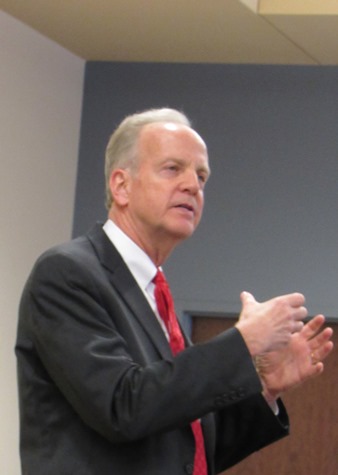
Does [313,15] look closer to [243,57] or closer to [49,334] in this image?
[243,57]

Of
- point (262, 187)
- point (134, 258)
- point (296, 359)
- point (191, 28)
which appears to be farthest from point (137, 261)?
point (262, 187)

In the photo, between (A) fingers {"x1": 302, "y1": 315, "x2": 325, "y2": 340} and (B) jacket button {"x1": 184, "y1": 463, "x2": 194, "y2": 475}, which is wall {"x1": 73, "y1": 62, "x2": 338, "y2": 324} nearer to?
(A) fingers {"x1": 302, "y1": 315, "x2": 325, "y2": 340}

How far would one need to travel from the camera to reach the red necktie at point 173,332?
7.07ft

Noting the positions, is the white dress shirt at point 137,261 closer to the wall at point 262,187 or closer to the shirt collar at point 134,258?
the shirt collar at point 134,258

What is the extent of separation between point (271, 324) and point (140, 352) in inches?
9.8

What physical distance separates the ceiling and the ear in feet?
9.57

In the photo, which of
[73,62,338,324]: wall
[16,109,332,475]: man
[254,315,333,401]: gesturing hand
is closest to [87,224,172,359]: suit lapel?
[16,109,332,475]: man

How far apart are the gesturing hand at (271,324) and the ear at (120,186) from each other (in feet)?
1.38

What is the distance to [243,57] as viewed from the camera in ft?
19.8

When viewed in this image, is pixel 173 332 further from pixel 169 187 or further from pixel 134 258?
pixel 169 187

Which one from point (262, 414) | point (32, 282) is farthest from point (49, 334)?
point (262, 414)

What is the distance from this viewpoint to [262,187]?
6.04m

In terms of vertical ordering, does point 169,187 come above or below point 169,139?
below

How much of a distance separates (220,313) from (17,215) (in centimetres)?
121
